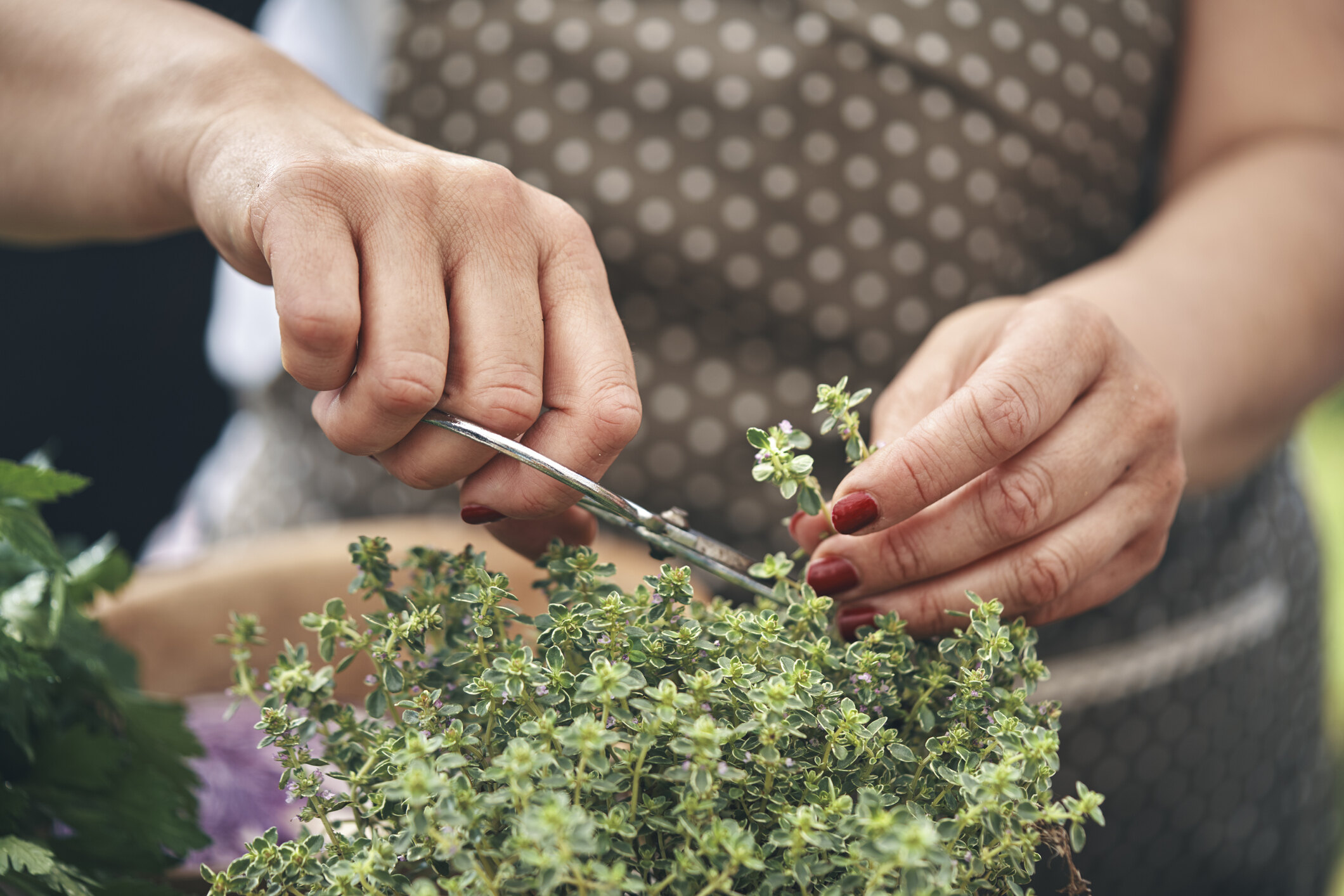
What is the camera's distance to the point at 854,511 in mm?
351

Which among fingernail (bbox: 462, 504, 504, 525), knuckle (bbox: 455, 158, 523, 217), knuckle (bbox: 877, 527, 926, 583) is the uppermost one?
knuckle (bbox: 455, 158, 523, 217)

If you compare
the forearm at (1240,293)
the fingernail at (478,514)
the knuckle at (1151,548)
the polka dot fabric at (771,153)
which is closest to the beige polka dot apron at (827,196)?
the polka dot fabric at (771,153)

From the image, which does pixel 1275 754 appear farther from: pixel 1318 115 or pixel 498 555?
pixel 498 555

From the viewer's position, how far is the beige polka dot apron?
734mm

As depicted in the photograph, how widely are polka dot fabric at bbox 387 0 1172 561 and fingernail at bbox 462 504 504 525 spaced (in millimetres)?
375

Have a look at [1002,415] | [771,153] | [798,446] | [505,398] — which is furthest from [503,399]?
[771,153]

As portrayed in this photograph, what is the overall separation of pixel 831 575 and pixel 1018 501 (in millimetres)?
96

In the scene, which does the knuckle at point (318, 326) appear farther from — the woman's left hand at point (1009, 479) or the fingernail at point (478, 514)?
the woman's left hand at point (1009, 479)

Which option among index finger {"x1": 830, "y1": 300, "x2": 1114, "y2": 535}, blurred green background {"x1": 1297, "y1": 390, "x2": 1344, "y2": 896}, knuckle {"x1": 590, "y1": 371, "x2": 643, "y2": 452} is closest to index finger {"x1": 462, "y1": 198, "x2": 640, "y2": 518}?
knuckle {"x1": 590, "y1": 371, "x2": 643, "y2": 452}

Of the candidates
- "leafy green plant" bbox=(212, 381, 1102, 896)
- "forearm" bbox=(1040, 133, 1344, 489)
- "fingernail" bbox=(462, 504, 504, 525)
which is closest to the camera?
"leafy green plant" bbox=(212, 381, 1102, 896)

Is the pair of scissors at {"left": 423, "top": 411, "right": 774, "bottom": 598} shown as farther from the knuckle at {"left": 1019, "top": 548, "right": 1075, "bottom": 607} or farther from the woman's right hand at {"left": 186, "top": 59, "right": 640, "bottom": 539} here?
the knuckle at {"left": 1019, "top": 548, "right": 1075, "bottom": 607}

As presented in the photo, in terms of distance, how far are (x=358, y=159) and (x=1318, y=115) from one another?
2.78ft

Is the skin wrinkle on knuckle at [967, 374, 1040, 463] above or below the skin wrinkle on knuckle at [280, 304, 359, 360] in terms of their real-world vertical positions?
above

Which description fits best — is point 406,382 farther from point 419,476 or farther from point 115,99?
point 115,99
